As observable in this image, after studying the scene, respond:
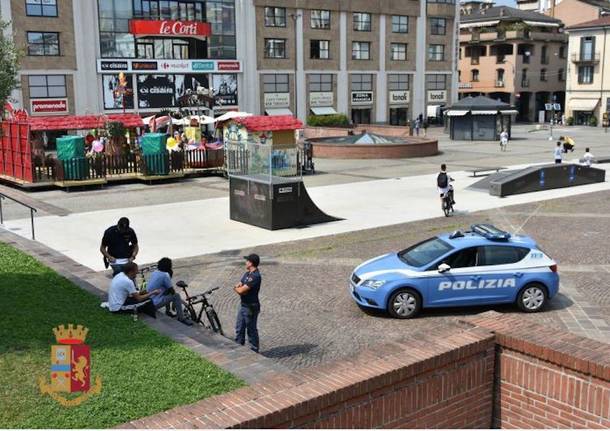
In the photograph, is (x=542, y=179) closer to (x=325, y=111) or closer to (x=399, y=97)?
(x=325, y=111)

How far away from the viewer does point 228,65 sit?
59.3 meters

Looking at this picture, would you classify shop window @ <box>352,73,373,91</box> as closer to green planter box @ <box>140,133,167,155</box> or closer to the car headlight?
green planter box @ <box>140,133,167,155</box>

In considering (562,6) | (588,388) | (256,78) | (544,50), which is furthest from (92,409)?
(562,6)

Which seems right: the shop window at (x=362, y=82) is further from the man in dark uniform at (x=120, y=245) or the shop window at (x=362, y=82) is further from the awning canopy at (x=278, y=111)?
the man in dark uniform at (x=120, y=245)

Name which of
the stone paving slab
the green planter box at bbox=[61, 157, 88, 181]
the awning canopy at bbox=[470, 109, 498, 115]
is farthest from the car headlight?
the awning canopy at bbox=[470, 109, 498, 115]

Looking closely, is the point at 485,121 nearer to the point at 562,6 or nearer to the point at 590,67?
the point at 590,67

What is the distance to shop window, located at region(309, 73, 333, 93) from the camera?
216ft

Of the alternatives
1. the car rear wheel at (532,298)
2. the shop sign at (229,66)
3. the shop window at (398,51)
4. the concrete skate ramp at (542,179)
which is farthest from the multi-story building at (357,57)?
the car rear wheel at (532,298)

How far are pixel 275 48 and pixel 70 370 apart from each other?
57082mm

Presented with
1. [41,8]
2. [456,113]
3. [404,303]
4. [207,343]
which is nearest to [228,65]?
[41,8]

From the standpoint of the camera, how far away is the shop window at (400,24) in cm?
7156

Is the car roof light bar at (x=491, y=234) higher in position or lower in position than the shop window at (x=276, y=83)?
lower

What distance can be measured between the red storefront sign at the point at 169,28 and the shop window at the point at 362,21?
16.7 meters

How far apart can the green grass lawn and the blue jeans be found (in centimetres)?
138
